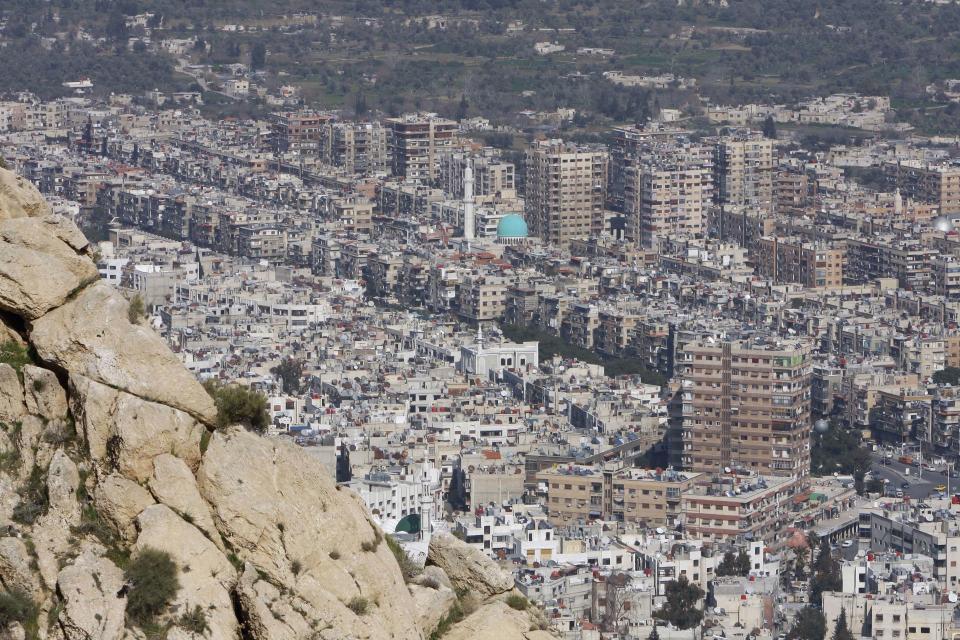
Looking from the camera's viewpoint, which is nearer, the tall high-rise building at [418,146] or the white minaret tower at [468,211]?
the white minaret tower at [468,211]

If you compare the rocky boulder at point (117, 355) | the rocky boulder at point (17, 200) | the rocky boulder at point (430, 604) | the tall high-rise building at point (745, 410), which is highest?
the rocky boulder at point (17, 200)

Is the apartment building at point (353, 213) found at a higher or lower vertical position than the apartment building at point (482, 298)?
lower

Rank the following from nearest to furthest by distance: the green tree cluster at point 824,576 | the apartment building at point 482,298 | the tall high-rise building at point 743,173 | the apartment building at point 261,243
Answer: the green tree cluster at point 824,576
the apartment building at point 482,298
the apartment building at point 261,243
the tall high-rise building at point 743,173

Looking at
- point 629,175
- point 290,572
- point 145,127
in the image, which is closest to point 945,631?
point 290,572

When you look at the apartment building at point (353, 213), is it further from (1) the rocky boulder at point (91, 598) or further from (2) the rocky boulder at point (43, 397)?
(1) the rocky boulder at point (91, 598)

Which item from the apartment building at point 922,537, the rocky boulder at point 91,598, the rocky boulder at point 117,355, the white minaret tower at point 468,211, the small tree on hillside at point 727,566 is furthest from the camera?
the white minaret tower at point 468,211

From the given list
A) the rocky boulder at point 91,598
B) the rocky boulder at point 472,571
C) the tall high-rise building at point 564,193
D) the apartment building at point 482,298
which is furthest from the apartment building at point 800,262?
the rocky boulder at point 91,598
